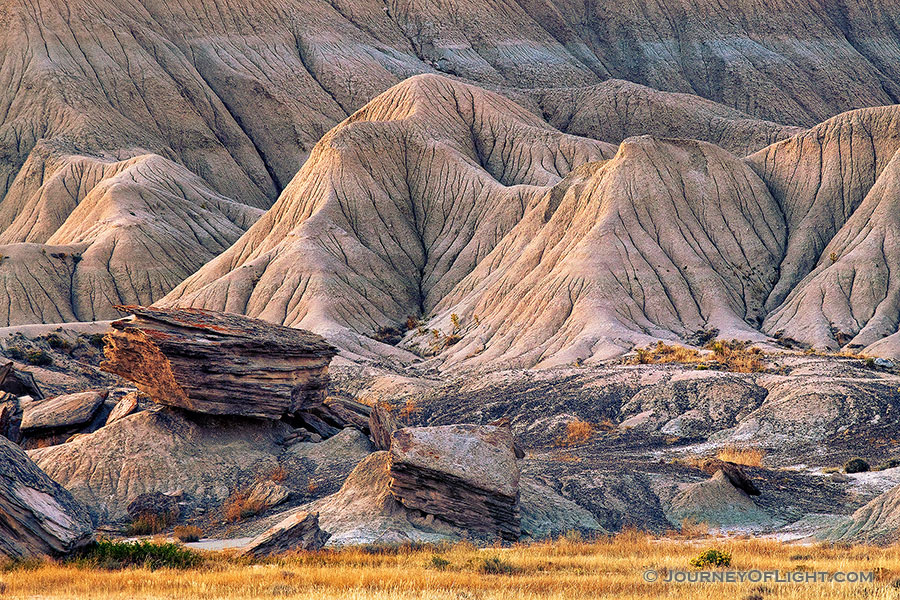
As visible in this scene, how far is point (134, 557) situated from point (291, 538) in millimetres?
2913

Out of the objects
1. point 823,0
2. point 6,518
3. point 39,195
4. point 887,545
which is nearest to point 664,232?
point 887,545

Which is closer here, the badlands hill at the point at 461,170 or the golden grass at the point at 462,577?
the golden grass at the point at 462,577

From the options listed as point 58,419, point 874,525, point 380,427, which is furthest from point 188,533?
point 874,525

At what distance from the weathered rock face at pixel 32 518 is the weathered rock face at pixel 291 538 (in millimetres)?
2923

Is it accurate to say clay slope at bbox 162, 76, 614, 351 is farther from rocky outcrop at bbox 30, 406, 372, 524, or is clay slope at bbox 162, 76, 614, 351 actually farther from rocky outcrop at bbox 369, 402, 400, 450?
rocky outcrop at bbox 30, 406, 372, 524

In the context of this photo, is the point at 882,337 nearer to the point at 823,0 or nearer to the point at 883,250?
the point at 883,250

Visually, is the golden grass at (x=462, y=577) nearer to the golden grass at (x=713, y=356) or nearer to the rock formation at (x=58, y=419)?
the rock formation at (x=58, y=419)

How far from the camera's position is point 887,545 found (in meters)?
21.2

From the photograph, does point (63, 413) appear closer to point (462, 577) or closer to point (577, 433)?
point (577, 433)

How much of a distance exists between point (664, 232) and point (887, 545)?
45.7 meters

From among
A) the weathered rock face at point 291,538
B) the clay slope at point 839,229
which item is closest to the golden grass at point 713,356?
the clay slope at point 839,229

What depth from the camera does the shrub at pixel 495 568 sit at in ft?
59.8

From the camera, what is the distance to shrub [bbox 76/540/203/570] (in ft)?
61.0

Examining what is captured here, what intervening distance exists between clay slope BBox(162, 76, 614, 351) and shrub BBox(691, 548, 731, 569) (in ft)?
146
